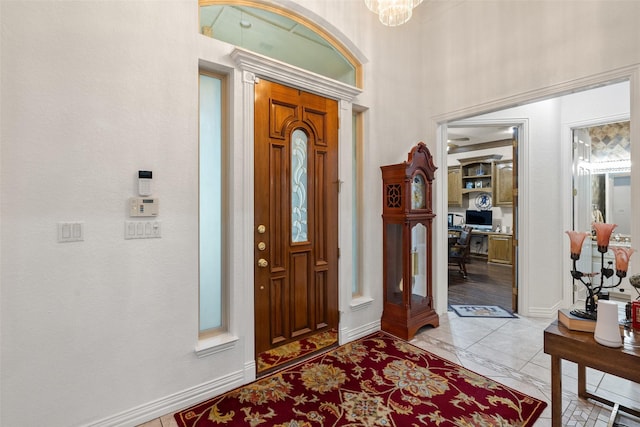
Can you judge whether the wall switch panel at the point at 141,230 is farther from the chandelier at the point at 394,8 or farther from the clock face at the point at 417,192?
the clock face at the point at 417,192

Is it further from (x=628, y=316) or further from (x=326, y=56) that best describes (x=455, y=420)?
(x=326, y=56)

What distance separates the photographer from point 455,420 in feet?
6.09

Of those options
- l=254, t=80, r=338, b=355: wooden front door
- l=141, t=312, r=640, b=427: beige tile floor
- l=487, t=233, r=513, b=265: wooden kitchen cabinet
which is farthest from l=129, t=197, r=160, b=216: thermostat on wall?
l=487, t=233, r=513, b=265: wooden kitchen cabinet

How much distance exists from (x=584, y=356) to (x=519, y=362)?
1124 millimetres

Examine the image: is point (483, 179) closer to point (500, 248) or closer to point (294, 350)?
point (500, 248)

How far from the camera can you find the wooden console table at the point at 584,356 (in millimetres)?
1491

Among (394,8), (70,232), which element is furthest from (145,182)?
(394,8)

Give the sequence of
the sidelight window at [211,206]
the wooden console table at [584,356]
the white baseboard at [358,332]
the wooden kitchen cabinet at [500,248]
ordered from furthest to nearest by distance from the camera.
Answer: the wooden kitchen cabinet at [500,248], the white baseboard at [358,332], the sidelight window at [211,206], the wooden console table at [584,356]

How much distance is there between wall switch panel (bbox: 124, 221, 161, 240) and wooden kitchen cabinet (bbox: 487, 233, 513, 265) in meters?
7.43

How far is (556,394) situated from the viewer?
1729 mm

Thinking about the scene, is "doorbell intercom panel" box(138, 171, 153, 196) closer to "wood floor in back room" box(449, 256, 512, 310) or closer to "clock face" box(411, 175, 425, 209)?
"clock face" box(411, 175, 425, 209)

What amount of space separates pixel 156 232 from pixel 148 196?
0.77ft

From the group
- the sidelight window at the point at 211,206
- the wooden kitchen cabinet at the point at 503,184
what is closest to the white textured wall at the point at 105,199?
the sidelight window at the point at 211,206

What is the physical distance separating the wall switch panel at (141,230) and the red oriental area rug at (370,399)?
1.19 m
